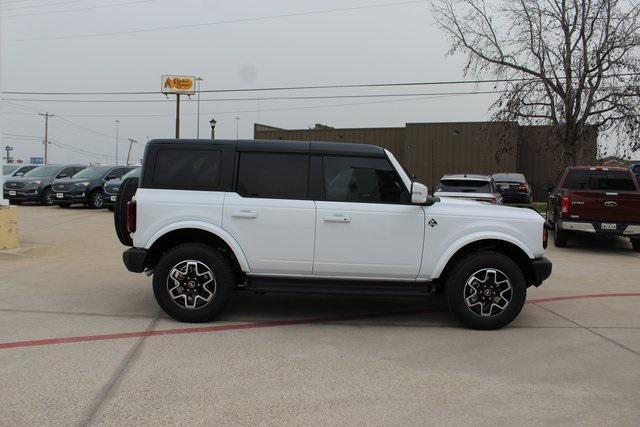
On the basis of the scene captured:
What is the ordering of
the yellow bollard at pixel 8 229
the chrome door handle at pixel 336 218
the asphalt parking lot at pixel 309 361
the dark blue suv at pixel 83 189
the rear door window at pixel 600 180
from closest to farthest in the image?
the asphalt parking lot at pixel 309 361
the chrome door handle at pixel 336 218
the yellow bollard at pixel 8 229
the rear door window at pixel 600 180
the dark blue suv at pixel 83 189

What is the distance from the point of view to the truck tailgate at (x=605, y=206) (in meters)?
11.8

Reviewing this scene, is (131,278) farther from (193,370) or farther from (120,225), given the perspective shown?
(193,370)

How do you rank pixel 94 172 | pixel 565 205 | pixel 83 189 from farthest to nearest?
pixel 94 172
pixel 83 189
pixel 565 205

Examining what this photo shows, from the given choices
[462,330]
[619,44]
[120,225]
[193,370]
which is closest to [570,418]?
[462,330]

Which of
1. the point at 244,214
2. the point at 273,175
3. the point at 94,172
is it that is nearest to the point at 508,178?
the point at 94,172

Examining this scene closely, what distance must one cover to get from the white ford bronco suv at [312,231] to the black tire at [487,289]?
1cm

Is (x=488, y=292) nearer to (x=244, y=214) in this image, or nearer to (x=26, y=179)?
(x=244, y=214)

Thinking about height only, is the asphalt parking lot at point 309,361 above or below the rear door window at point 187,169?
below

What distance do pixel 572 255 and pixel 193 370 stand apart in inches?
388

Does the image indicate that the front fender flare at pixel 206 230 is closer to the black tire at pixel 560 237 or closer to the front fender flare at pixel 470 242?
the front fender flare at pixel 470 242

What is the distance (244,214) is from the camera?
5.71 m

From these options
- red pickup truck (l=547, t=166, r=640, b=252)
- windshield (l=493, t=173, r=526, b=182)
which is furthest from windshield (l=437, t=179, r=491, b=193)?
windshield (l=493, t=173, r=526, b=182)

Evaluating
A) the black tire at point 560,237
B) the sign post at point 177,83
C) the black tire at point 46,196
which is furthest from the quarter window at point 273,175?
the sign post at point 177,83

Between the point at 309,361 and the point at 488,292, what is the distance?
7.09ft
